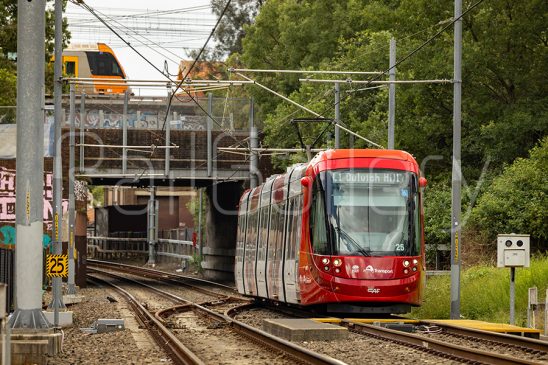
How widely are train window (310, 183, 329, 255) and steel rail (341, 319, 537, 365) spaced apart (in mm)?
1500

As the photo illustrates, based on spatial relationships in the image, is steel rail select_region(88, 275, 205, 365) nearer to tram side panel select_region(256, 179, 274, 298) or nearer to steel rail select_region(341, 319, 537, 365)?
tram side panel select_region(256, 179, 274, 298)

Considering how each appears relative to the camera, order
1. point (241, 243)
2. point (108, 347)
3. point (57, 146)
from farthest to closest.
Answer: point (241, 243)
point (57, 146)
point (108, 347)

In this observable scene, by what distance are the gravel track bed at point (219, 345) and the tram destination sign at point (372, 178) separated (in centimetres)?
360

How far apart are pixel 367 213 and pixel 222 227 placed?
3495 cm

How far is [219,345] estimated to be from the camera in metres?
19.8

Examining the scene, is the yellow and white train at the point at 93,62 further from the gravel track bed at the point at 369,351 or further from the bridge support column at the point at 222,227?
the gravel track bed at the point at 369,351

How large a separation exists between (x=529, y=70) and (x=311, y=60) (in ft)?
75.8

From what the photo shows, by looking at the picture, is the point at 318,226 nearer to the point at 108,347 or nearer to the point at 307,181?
the point at 307,181

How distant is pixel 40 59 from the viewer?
60.6ft

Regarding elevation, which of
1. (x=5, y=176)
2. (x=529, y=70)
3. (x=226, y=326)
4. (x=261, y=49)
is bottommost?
(x=226, y=326)

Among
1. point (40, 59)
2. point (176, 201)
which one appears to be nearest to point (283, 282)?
point (40, 59)

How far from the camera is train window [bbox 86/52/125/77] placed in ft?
256

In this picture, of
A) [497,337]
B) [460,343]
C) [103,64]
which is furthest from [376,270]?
[103,64]

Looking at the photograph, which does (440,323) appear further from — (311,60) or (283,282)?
(311,60)
